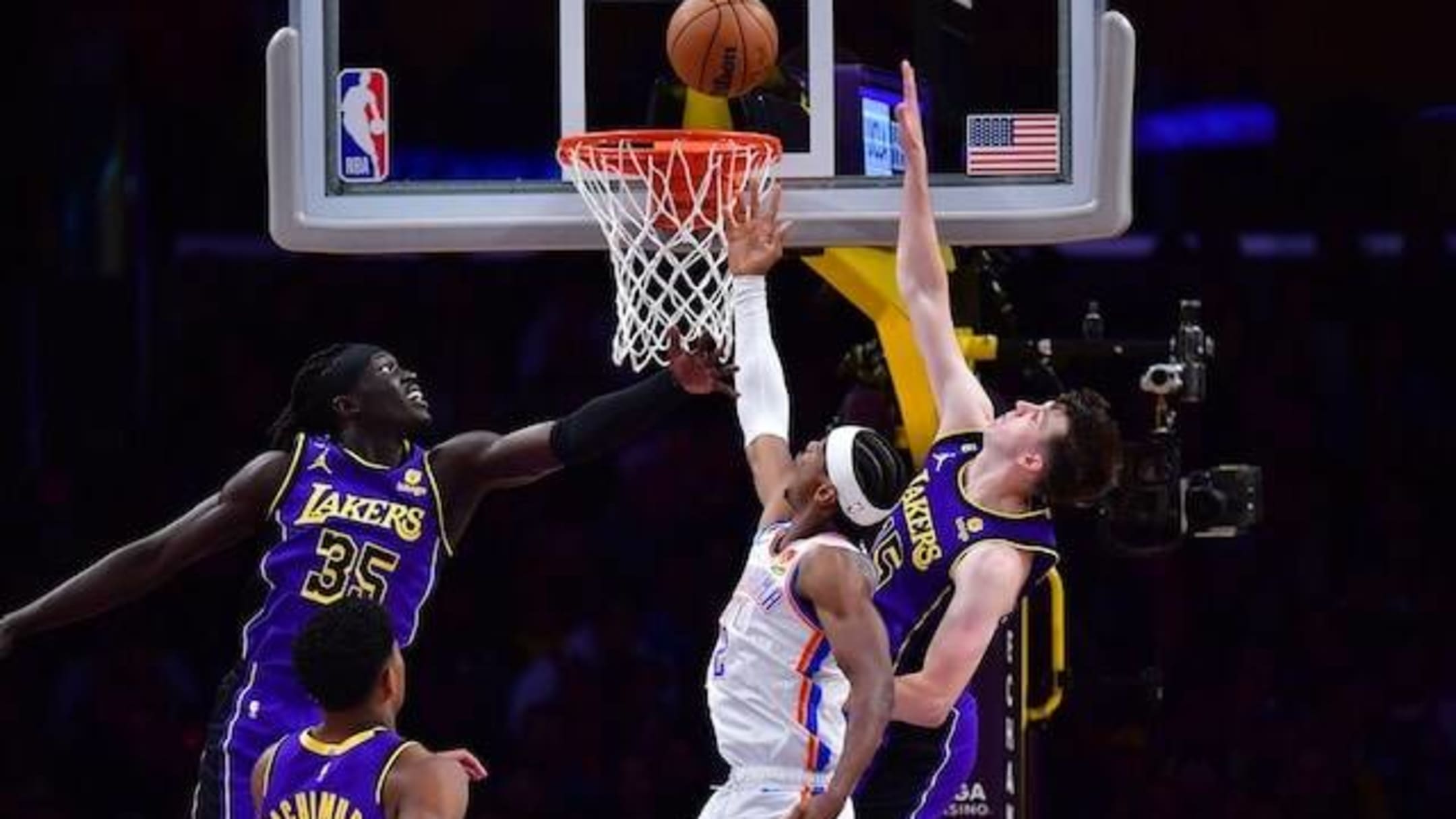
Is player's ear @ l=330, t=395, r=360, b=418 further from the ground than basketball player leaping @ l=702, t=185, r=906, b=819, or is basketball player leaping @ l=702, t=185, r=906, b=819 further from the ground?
player's ear @ l=330, t=395, r=360, b=418

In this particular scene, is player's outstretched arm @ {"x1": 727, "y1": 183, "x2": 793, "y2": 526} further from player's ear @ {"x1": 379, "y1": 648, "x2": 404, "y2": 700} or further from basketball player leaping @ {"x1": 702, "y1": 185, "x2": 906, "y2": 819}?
player's ear @ {"x1": 379, "y1": 648, "x2": 404, "y2": 700}

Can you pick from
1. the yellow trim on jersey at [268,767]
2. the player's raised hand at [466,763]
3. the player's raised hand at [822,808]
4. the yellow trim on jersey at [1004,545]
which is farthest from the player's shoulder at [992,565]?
the yellow trim on jersey at [268,767]

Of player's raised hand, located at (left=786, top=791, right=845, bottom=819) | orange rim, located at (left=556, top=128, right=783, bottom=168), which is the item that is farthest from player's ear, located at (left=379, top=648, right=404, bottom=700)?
orange rim, located at (left=556, top=128, right=783, bottom=168)

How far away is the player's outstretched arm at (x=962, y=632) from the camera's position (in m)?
6.66

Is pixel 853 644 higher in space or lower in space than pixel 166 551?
lower

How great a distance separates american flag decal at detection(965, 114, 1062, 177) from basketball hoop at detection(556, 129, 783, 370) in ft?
1.79

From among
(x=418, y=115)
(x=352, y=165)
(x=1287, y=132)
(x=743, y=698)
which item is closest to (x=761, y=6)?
(x=352, y=165)

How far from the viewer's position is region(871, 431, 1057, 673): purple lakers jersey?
6.84 metres

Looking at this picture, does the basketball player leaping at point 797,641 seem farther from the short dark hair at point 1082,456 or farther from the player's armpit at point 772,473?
the short dark hair at point 1082,456

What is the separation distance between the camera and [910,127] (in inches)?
283

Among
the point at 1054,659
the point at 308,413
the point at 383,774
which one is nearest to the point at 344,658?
the point at 383,774

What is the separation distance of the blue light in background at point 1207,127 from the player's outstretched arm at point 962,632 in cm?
542

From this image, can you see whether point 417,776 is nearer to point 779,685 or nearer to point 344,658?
point 344,658

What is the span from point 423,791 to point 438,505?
172 centimetres
